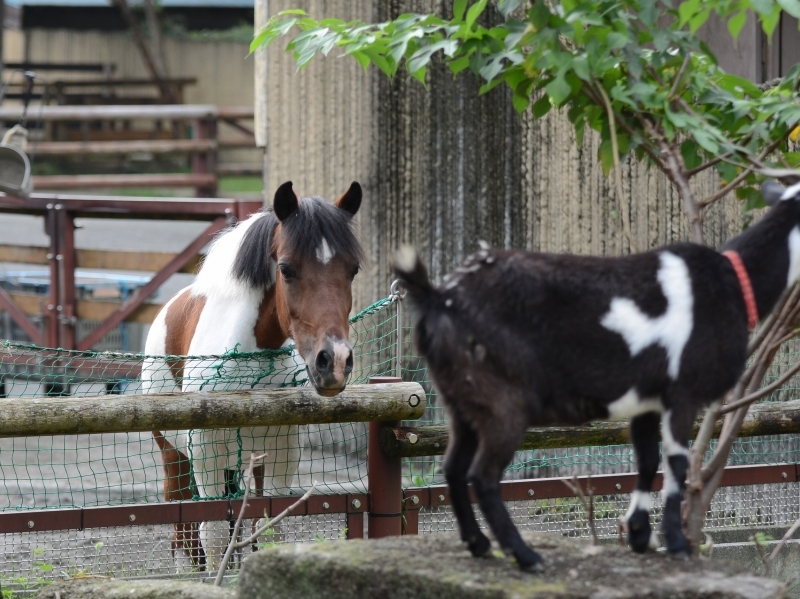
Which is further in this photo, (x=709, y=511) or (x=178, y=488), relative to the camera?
(x=709, y=511)

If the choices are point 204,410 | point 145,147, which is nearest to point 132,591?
point 204,410

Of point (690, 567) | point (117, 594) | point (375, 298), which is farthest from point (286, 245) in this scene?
point (375, 298)

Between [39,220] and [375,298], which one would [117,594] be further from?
[39,220]

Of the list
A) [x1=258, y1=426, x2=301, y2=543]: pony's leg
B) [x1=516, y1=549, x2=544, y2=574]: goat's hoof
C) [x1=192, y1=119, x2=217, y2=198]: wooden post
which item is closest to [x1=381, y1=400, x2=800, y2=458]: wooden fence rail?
[x1=258, y1=426, x2=301, y2=543]: pony's leg

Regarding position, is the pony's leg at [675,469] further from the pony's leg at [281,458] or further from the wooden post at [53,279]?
the wooden post at [53,279]

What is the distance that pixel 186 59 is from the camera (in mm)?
22047

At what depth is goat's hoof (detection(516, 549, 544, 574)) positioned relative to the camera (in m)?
2.22

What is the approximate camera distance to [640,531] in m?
2.43

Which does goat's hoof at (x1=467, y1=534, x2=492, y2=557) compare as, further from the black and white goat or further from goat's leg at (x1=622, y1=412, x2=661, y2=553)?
goat's leg at (x1=622, y1=412, x2=661, y2=553)

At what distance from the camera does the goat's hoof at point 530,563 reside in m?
2.22

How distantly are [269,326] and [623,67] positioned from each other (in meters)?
1.80

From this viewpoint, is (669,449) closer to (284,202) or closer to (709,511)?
(284,202)

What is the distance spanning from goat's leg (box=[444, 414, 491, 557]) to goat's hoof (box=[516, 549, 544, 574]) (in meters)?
0.16

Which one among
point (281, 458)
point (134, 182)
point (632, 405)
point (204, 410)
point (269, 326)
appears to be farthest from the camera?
point (134, 182)
